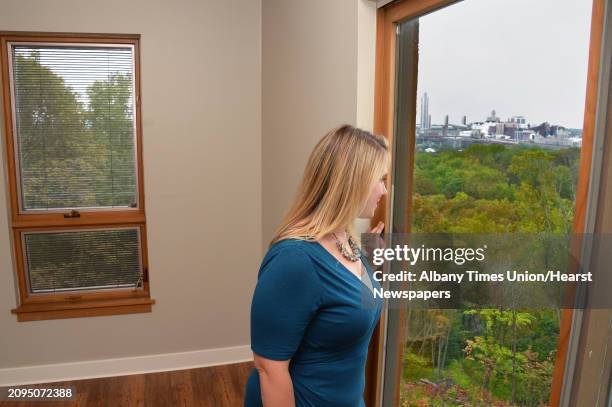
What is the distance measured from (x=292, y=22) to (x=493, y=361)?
200 centimetres

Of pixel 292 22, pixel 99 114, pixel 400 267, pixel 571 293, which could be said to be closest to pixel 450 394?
pixel 400 267

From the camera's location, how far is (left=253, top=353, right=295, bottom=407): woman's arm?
131 cm

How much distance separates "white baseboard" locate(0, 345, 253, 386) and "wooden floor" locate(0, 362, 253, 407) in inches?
1.9

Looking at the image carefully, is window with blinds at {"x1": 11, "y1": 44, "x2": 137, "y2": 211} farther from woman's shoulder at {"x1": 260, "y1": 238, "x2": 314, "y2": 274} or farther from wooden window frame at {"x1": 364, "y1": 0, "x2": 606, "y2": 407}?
woman's shoulder at {"x1": 260, "y1": 238, "x2": 314, "y2": 274}

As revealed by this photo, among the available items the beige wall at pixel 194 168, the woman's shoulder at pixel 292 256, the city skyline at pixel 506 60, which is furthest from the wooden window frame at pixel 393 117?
the beige wall at pixel 194 168

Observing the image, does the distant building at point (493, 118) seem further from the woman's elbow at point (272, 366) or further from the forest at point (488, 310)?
the woman's elbow at point (272, 366)

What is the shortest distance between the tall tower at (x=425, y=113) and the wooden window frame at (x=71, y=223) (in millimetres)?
2126

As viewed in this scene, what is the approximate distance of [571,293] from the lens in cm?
115

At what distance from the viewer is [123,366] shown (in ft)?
11.3

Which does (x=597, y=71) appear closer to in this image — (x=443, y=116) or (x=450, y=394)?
(x=443, y=116)

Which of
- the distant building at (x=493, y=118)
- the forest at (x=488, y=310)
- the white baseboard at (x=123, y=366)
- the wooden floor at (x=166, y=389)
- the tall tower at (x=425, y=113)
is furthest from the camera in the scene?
the white baseboard at (x=123, y=366)

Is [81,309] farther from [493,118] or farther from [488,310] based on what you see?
[493,118]

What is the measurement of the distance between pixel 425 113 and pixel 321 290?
2.79 feet

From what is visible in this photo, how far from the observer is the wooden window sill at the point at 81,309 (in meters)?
3.27
